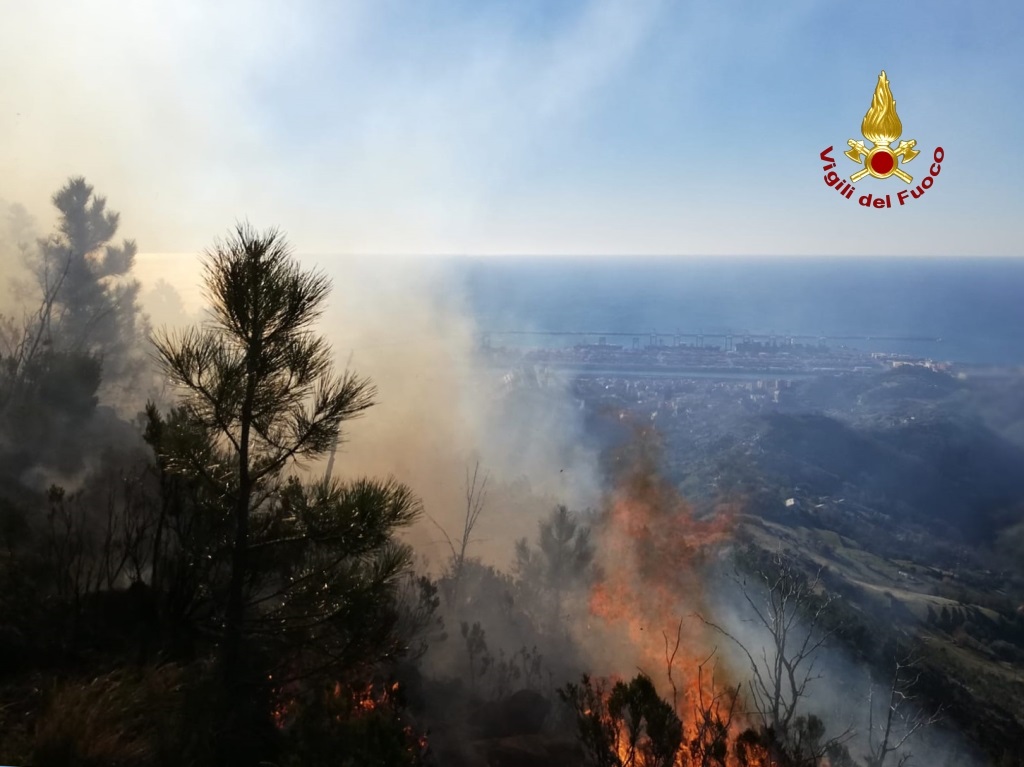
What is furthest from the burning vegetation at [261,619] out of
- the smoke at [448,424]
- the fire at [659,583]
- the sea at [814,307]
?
the sea at [814,307]

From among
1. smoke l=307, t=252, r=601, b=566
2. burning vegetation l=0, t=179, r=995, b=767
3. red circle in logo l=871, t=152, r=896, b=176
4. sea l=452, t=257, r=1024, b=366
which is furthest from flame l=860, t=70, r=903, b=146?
sea l=452, t=257, r=1024, b=366

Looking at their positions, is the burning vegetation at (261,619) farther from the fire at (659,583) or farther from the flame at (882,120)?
the flame at (882,120)

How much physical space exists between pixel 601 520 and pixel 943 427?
16.8 metres

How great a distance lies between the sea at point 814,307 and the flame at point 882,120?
22.0 meters

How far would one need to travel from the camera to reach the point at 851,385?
28172mm

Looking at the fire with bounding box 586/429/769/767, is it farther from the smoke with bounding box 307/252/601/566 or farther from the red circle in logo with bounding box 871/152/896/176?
the red circle in logo with bounding box 871/152/896/176

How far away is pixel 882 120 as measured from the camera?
33.6ft

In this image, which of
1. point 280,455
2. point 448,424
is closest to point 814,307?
point 448,424

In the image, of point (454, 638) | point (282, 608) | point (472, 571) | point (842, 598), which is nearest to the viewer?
point (282, 608)

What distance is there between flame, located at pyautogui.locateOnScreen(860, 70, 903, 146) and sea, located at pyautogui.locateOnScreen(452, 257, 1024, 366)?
22.0 meters

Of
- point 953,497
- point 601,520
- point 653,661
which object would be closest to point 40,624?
point 653,661

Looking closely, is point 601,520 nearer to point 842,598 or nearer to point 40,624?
point 842,598

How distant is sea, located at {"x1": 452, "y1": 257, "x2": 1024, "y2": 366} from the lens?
30078mm

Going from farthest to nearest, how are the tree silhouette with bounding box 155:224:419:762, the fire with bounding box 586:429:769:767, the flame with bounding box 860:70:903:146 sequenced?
1. the fire with bounding box 586:429:769:767
2. the flame with bounding box 860:70:903:146
3. the tree silhouette with bounding box 155:224:419:762
